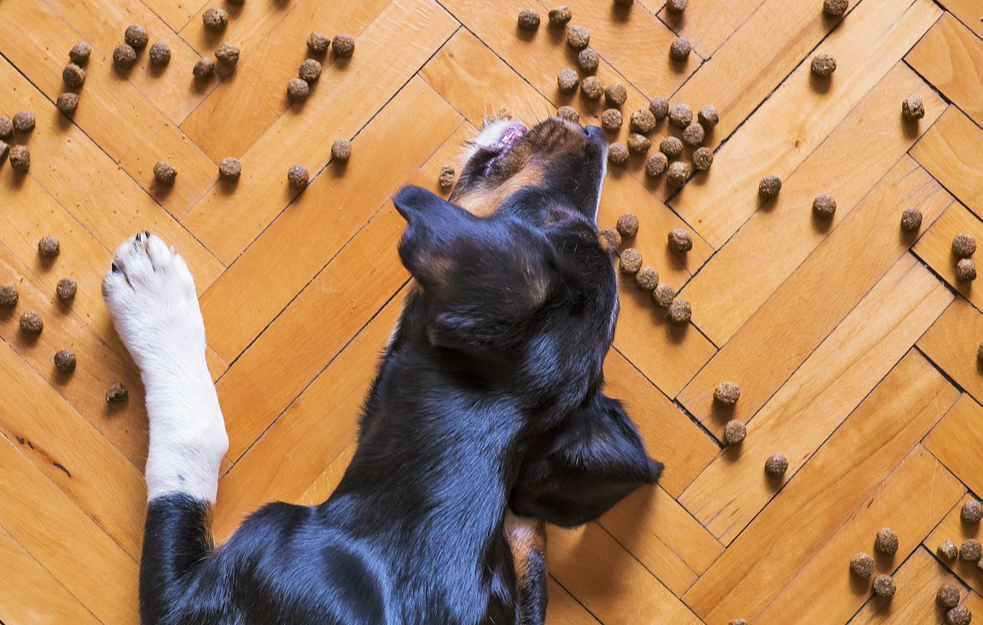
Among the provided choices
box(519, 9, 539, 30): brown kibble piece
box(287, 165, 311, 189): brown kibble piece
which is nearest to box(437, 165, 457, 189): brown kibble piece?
box(287, 165, 311, 189): brown kibble piece

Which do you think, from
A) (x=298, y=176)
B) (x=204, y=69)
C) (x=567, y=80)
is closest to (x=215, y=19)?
(x=204, y=69)

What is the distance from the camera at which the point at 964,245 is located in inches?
108

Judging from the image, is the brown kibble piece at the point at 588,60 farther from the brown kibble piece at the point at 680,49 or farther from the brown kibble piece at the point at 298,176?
the brown kibble piece at the point at 298,176

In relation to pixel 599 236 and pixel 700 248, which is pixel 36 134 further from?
pixel 700 248

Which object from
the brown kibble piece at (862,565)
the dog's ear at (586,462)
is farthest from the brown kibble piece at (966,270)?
the dog's ear at (586,462)

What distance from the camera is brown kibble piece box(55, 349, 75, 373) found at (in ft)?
8.29

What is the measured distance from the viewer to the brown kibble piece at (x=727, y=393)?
2645mm

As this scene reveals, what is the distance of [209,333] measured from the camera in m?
2.60

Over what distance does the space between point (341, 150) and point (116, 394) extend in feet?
3.00

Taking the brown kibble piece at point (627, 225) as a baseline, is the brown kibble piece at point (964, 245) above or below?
above

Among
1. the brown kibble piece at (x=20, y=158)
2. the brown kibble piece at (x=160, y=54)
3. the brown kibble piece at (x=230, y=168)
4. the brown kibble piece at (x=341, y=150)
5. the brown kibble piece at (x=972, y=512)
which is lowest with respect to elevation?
the brown kibble piece at (x=20, y=158)

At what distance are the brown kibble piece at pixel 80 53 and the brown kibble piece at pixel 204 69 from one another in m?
0.30

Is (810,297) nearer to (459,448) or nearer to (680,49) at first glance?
(680,49)

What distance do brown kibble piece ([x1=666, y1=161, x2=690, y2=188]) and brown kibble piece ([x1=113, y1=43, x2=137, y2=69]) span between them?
1.57 metres
